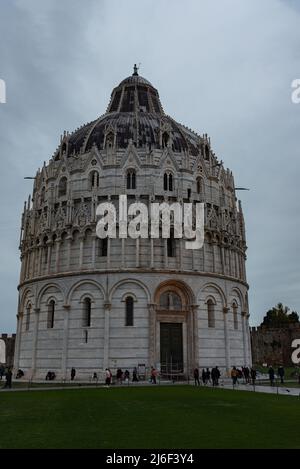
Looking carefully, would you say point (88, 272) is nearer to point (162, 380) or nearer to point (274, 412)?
point (162, 380)

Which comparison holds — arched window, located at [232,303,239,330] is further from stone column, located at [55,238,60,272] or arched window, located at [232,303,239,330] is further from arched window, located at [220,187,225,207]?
stone column, located at [55,238,60,272]

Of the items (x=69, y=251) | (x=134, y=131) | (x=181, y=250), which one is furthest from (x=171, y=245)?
(x=134, y=131)

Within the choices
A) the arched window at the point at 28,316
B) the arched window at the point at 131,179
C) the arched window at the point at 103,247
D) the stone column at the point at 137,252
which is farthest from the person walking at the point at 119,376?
the arched window at the point at 131,179

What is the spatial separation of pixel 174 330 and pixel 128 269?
23.1 feet

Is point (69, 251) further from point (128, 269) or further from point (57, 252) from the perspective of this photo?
point (128, 269)

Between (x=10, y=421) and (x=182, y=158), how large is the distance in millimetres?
34825

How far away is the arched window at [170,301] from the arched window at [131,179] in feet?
36.2

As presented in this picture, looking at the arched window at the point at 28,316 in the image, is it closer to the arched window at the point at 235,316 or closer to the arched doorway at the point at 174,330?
the arched doorway at the point at 174,330

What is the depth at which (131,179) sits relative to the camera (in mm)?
44500

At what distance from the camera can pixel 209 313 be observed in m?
42.7

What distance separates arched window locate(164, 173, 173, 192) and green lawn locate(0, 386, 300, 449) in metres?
25.2

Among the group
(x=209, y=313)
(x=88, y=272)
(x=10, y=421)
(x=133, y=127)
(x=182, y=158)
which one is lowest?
(x=10, y=421)

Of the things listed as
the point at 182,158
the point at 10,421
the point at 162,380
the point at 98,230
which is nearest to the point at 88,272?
the point at 98,230

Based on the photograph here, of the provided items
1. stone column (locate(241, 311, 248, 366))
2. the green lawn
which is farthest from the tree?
the green lawn
